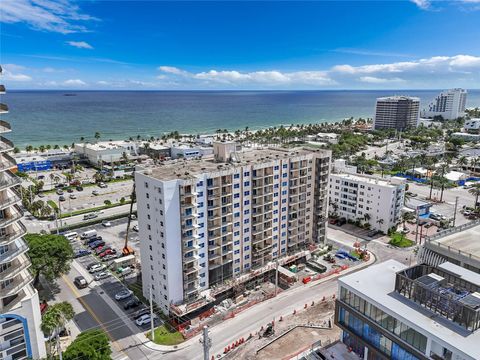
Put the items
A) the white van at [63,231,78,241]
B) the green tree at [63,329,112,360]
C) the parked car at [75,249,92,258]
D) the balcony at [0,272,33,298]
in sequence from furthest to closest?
the white van at [63,231,78,241], the parked car at [75,249,92,258], the balcony at [0,272,33,298], the green tree at [63,329,112,360]

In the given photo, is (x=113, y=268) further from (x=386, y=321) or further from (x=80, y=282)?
(x=386, y=321)

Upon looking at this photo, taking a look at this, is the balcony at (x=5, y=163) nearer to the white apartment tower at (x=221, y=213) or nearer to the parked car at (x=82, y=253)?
the white apartment tower at (x=221, y=213)

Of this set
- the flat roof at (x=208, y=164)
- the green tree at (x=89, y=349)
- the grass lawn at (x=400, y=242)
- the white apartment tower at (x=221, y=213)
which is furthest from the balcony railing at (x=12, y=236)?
the grass lawn at (x=400, y=242)

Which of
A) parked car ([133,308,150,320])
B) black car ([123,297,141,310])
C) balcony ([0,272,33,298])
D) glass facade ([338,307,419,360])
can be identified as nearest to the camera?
glass facade ([338,307,419,360])

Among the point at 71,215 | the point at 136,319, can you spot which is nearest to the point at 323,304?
the point at 136,319

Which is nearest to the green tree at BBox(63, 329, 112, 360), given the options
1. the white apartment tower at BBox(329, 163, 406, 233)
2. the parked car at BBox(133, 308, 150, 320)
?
the parked car at BBox(133, 308, 150, 320)

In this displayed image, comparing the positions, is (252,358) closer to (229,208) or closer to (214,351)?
(214,351)

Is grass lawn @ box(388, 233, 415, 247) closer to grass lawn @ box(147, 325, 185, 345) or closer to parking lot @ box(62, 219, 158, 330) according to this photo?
grass lawn @ box(147, 325, 185, 345)
